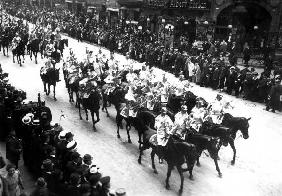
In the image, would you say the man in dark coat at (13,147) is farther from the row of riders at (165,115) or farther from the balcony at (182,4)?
the balcony at (182,4)


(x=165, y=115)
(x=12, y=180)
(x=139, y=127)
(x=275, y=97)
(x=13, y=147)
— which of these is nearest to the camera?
(x=12, y=180)

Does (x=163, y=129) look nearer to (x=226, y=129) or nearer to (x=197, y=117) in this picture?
(x=197, y=117)

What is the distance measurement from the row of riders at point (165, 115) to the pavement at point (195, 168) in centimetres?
34

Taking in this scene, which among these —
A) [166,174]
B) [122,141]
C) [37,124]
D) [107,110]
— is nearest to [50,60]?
[107,110]

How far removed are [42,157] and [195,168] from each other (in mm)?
4381

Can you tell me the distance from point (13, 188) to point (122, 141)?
502cm

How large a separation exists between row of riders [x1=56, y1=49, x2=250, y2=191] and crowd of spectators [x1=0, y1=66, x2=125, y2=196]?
6.85ft

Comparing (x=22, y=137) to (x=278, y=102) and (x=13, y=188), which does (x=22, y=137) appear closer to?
(x=13, y=188)

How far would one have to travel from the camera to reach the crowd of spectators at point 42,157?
7090 mm

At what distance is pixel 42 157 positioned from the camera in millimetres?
8953

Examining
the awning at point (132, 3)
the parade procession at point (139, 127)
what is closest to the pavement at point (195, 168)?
the parade procession at point (139, 127)

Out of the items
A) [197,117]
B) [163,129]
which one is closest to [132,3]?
[197,117]

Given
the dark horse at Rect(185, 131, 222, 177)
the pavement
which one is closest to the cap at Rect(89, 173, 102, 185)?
the pavement

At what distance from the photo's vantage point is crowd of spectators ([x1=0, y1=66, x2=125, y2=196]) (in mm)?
7090
